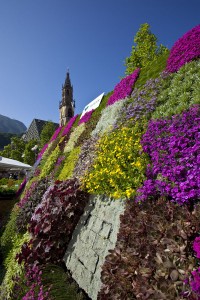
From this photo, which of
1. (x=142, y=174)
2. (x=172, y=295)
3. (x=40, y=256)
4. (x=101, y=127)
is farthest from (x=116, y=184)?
(x=101, y=127)

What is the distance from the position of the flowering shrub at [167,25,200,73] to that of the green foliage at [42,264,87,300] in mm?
9162

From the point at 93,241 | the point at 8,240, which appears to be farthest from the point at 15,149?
the point at 93,241

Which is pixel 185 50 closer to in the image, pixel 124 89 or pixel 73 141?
pixel 124 89

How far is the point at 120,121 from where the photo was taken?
10.2 metres

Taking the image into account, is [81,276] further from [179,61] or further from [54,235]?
[179,61]

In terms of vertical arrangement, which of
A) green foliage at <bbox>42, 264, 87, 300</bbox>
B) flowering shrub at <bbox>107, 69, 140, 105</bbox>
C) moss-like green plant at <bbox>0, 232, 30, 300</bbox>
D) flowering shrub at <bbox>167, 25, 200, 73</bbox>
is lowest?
moss-like green plant at <bbox>0, 232, 30, 300</bbox>

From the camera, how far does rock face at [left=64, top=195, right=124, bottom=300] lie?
512cm

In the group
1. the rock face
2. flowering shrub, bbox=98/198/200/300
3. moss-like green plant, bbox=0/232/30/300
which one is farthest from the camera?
moss-like green plant, bbox=0/232/30/300

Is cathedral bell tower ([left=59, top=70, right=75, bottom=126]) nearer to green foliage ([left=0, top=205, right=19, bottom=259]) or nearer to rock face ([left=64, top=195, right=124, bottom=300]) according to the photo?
green foliage ([left=0, top=205, right=19, bottom=259])

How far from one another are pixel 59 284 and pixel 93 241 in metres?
1.10

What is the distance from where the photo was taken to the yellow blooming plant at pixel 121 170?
19.4 feet

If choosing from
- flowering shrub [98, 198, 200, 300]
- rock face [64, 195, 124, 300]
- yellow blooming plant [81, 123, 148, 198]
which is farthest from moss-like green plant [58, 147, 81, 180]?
flowering shrub [98, 198, 200, 300]

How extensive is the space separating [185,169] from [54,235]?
3.95 m

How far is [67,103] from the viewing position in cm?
10338
